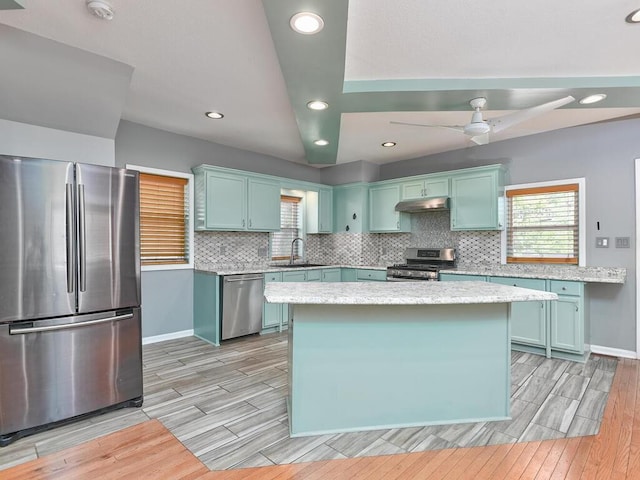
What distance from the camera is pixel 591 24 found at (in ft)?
6.70

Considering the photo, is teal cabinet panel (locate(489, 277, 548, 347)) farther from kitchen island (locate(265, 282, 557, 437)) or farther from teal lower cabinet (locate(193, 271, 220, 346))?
teal lower cabinet (locate(193, 271, 220, 346))

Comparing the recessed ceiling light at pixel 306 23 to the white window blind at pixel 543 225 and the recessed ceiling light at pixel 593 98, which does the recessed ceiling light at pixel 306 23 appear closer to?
the recessed ceiling light at pixel 593 98

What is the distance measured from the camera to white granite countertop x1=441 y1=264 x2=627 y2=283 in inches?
143

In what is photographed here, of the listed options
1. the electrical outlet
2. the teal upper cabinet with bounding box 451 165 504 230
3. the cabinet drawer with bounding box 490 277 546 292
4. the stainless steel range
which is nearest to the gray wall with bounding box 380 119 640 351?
the electrical outlet

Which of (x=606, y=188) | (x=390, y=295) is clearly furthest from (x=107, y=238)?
(x=606, y=188)

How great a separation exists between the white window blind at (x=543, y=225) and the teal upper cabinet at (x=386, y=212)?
147 centimetres

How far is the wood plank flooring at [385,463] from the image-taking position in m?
1.88

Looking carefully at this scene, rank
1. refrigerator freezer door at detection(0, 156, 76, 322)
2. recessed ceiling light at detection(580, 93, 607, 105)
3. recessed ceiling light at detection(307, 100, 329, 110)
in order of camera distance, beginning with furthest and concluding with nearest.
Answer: recessed ceiling light at detection(307, 100, 329, 110) < recessed ceiling light at detection(580, 93, 607, 105) < refrigerator freezer door at detection(0, 156, 76, 322)

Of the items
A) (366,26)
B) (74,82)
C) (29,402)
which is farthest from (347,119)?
(29,402)

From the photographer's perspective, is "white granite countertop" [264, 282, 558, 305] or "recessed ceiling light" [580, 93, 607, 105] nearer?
"white granite countertop" [264, 282, 558, 305]

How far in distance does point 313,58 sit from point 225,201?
2657mm

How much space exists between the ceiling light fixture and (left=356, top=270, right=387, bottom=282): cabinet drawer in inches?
Result: 165

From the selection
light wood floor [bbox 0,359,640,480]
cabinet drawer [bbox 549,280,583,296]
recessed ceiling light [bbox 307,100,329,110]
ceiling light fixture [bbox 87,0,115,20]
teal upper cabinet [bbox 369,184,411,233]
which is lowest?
light wood floor [bbox 0,359,640,480]

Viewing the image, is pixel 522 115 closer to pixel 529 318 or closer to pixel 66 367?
pixel 529 318
